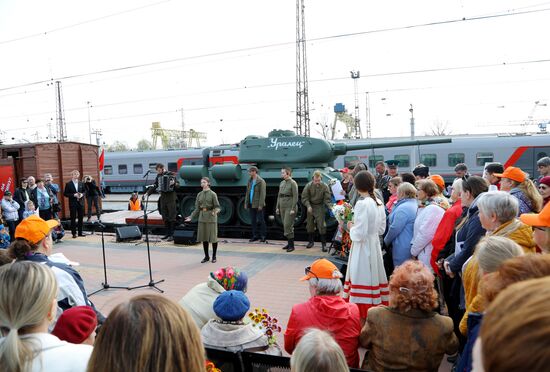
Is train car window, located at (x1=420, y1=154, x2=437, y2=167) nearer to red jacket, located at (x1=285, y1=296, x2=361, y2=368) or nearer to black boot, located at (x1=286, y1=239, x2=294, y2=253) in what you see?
black boot, located at (x1=286, y1=239, x2=294, y2=253)

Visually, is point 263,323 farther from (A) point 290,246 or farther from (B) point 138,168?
(B) point 138,168

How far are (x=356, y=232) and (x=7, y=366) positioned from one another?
3.69 m

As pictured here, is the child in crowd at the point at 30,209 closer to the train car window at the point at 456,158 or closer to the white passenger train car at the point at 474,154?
the white passenger train car at the point at 474,154

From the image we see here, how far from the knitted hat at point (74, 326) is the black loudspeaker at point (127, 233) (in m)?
9.14

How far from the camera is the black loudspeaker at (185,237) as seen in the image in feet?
35.4

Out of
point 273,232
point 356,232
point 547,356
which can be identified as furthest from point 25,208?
point 547,356

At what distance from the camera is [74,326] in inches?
87.3

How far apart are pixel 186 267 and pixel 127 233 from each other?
3.31 m

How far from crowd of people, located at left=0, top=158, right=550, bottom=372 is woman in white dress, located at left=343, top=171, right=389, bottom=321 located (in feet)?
0.04

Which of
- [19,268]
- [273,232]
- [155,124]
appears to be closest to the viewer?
→ [19,268]

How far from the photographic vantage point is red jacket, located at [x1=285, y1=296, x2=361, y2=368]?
3.00 m

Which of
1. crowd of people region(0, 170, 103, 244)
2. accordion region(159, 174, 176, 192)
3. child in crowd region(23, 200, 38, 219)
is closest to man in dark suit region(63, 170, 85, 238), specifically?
crowd of people region(0, 170, 103, 244)

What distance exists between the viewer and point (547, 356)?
0.75 meters

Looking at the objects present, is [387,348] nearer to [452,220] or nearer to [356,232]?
[356,232]
